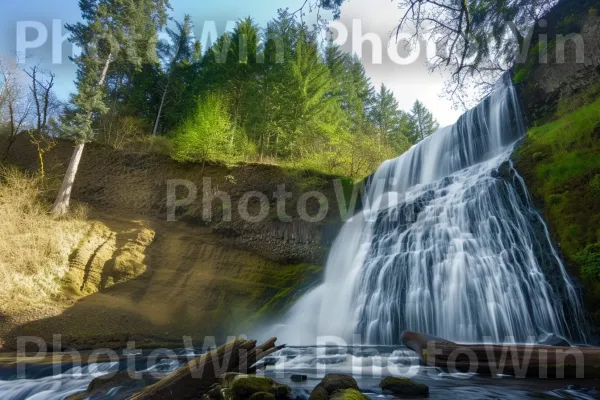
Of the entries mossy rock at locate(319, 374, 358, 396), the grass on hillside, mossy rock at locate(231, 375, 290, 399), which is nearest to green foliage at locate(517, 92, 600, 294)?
the grass on hillside

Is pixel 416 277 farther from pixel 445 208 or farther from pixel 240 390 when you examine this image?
pixel 240 390

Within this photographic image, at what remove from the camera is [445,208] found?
1209 cm

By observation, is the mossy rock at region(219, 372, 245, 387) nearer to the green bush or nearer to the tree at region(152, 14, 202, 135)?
the green bush

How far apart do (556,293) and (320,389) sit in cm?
636

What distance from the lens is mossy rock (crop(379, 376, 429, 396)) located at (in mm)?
4770

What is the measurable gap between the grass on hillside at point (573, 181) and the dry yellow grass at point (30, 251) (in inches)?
601

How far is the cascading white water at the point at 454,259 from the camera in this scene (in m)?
8.05

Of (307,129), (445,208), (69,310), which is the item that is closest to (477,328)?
(445,208)

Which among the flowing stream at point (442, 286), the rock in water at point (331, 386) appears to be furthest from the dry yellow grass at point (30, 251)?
the rock in water at point (331, 386)

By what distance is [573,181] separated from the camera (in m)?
8.96

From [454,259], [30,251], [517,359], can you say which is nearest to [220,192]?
[30,251]

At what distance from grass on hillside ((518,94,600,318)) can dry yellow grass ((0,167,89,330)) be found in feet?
50.1

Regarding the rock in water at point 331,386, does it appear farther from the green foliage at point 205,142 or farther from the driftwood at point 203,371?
the green foliage at point 205,142

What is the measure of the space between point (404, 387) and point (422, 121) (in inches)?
2092
